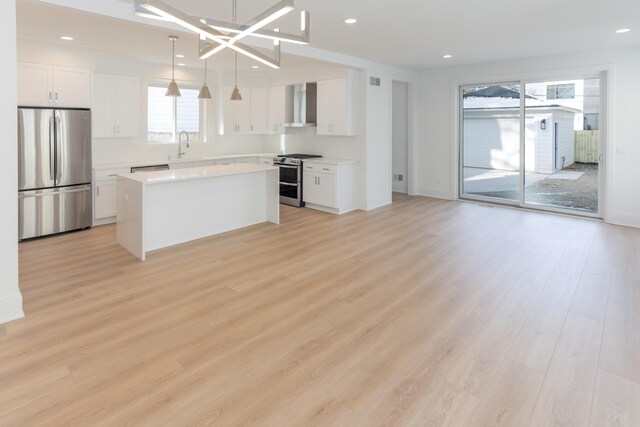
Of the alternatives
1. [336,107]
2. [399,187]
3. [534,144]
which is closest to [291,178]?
[336,107]

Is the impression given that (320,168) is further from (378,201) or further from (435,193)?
(435,193)

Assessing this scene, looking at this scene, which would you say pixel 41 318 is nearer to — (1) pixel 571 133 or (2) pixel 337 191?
(2) pixel 337 191

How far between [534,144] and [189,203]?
6200 mm

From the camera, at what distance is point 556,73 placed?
6629mm

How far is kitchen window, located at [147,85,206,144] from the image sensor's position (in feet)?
23.8

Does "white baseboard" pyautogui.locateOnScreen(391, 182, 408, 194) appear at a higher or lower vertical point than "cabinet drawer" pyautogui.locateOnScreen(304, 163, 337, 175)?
lower

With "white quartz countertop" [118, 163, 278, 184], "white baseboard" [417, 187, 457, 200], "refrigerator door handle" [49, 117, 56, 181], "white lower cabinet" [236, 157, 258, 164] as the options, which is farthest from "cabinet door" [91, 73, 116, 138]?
"white baseboard" [417, 187, 457, 200]

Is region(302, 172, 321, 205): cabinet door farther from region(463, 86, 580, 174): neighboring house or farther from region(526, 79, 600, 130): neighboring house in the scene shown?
region(526, 79, 600, 130): neighboring house

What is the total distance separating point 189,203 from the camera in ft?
17.1

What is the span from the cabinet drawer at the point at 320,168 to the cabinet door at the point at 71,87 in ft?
12.1

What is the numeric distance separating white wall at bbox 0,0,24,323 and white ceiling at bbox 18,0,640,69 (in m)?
0.78

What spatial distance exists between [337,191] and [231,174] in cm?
217

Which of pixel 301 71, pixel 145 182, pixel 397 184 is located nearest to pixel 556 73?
pixel 397 184

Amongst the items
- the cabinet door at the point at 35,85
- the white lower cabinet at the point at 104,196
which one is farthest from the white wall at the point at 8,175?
the white lower cabinet at the point at 104,196
